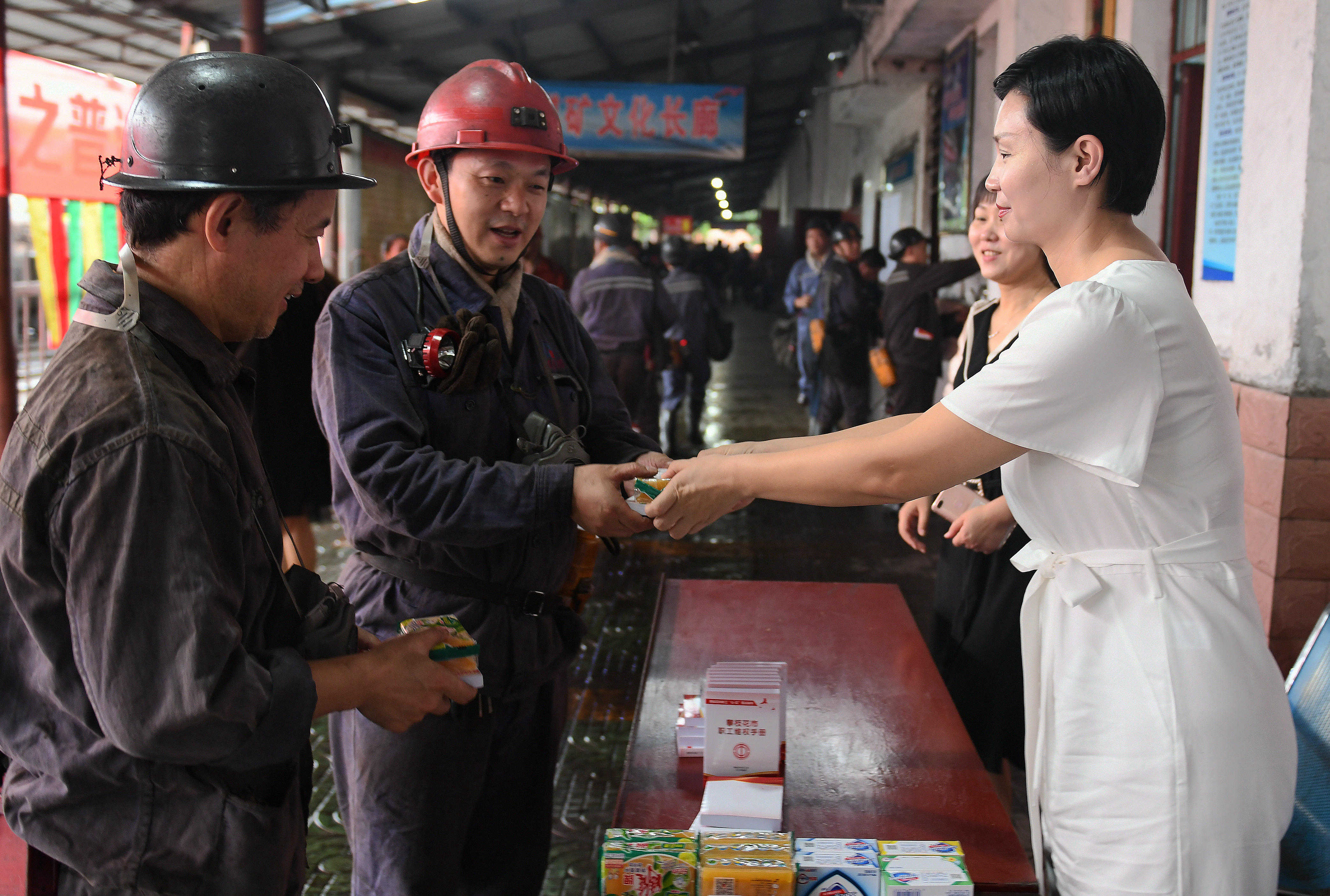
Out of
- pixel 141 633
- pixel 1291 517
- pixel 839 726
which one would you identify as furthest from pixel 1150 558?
pixel 1291 517

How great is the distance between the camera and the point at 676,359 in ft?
28.1

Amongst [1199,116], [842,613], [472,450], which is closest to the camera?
[472,450]

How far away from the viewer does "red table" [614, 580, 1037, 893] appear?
1.77 metres

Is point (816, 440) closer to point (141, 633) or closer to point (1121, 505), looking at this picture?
point (1121, 505)

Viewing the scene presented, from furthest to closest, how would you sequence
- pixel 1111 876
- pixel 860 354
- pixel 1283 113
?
1. pixel 860 354
2. pixel 1283 113
3. pixel 1111 876

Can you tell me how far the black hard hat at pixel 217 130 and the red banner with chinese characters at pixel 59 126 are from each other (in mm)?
4099

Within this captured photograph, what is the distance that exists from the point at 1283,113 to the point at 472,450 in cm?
267

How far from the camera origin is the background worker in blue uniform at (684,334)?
27.9 feet

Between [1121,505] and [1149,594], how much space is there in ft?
0.44

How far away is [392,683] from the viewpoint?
144 cm

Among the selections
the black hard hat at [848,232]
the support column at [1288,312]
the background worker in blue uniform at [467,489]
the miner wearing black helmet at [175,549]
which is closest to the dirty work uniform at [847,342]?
the black hard hat at [848,232]

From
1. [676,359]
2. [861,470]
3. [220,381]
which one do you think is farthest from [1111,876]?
[676,359]

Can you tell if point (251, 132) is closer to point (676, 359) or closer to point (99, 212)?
point (99, 212)

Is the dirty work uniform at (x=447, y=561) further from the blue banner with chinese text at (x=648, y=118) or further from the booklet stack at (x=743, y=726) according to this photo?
the blue banner with chinese text at (x=648, y=118)
